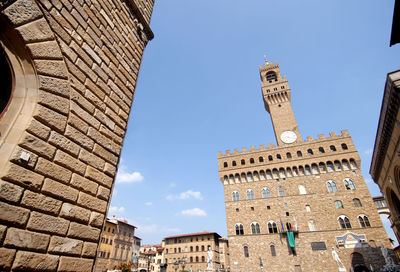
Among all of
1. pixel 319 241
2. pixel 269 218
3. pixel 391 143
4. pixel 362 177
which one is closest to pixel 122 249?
pixel 269 218

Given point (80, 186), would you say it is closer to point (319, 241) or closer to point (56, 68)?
point (56, 68)

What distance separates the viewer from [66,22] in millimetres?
3420

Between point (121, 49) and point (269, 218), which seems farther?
point (269, 218)

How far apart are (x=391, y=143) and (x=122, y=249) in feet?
145

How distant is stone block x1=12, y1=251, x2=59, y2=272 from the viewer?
212 cm

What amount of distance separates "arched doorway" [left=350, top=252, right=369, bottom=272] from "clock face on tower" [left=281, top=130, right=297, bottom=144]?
14304 mm

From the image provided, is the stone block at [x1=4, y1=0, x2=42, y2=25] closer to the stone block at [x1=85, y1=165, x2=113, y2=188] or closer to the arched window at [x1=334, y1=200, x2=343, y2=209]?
the stone block at [x1=85, y1=165, x2=113, y2=188]

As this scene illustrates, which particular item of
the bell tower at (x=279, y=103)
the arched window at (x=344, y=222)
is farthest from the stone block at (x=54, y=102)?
the bell tower at (x=279, y=103)

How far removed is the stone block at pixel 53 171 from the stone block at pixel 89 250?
3.22ft

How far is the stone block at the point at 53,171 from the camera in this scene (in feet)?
8.43

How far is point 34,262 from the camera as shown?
7.48 ft

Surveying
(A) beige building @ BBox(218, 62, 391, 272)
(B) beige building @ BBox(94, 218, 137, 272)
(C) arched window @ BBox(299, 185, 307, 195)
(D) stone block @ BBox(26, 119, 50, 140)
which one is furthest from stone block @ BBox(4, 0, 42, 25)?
(B) beige building @ BBox(94, 218, 137, 272)

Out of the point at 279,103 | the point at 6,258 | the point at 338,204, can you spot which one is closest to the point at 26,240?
the point at 6,258

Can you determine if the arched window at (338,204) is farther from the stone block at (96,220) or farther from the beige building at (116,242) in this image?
the beige building at (116,242)
